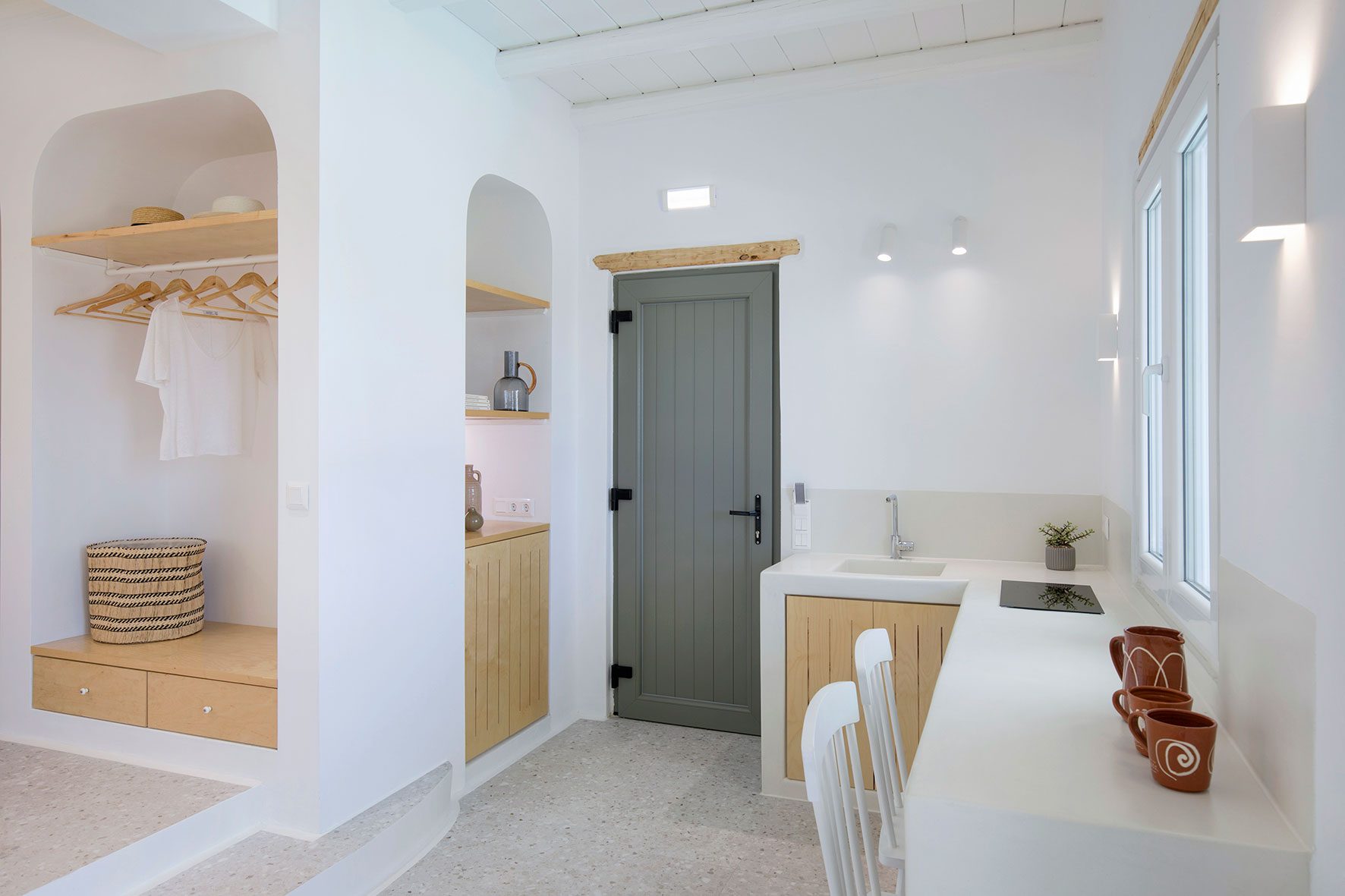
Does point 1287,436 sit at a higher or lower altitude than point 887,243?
lower

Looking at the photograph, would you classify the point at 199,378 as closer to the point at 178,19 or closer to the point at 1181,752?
the point at 178,19

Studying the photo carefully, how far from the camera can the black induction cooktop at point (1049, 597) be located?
2598mm

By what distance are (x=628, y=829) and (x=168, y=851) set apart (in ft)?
4.62

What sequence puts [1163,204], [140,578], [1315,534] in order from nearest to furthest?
[1315,534] < [1163,204] < [140,578]

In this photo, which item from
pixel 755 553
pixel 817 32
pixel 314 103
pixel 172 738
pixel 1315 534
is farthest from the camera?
pixel 755 553

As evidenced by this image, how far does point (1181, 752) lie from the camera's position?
4.06 ft

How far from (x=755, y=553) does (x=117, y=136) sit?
9.92 ft

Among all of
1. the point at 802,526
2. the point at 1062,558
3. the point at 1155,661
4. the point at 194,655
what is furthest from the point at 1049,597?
the point at 194,655

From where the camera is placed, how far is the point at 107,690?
2.94 m

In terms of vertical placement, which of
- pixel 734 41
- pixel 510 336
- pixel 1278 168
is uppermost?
pixel 734 41

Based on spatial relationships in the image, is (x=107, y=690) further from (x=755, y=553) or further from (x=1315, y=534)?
(x=1315, y=534)

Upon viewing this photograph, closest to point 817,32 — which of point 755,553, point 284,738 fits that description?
point 755,553

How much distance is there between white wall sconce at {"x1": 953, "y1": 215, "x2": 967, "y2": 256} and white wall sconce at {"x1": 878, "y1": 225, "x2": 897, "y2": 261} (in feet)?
0.79

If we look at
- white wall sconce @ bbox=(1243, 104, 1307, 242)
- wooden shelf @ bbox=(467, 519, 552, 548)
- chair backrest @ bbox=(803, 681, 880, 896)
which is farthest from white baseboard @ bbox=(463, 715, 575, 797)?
white wall sconce @ bbox=(1243, 104, 1307, 242)
